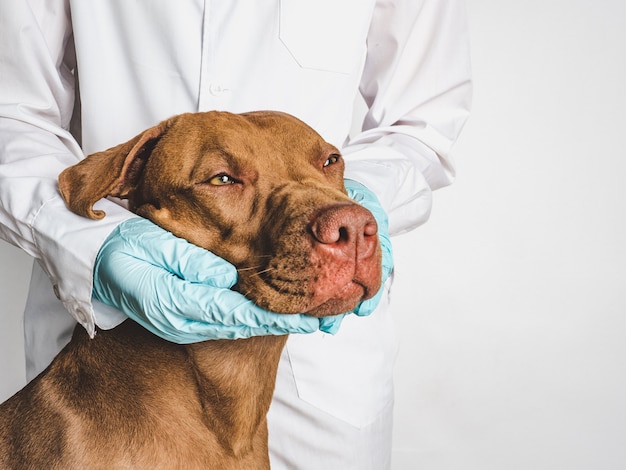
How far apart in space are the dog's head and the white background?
280 centimetres

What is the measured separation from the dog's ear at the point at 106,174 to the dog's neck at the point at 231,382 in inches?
19.4

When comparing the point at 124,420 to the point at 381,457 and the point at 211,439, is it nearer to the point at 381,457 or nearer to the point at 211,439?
the point at 211,439

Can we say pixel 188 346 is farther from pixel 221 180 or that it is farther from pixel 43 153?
pixel 43 153

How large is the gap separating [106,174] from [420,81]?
1680mm

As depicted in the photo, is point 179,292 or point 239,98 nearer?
point 179,292

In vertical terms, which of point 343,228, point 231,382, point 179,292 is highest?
point 343,228

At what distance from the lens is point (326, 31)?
3146 mm

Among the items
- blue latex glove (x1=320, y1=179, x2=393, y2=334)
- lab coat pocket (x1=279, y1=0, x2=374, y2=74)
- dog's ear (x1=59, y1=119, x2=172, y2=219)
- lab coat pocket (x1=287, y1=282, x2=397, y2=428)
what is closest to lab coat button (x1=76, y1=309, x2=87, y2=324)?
dog's ear (x1=59, y1=119, x2=172, y2=219)

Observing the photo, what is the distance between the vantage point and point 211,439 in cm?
239

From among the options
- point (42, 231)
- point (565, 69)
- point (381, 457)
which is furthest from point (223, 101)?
point (565, 69)

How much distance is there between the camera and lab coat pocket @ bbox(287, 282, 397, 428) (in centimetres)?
303

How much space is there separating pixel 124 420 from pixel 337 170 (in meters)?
0.95

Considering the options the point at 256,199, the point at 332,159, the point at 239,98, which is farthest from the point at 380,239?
the point at 239,98

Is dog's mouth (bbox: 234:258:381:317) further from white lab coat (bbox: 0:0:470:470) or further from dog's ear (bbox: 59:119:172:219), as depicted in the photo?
white lab coat (bbox: 0:0:470:470)
